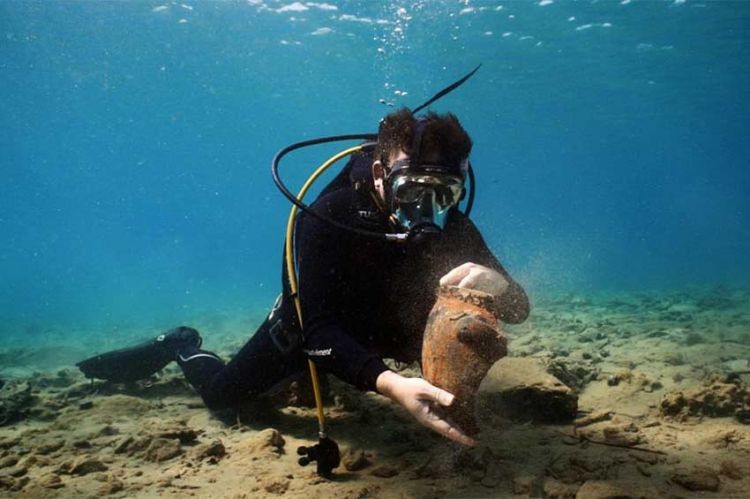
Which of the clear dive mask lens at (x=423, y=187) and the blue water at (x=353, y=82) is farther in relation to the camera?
the blue water at (x=353, y=82)

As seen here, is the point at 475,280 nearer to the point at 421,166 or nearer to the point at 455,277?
the point at 455,277

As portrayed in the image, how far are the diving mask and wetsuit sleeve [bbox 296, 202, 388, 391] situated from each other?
469 millimetres

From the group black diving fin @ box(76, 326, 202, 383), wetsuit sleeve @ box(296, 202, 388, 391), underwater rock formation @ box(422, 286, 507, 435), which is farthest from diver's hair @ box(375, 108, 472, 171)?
black diving fin @ box(76, 326, 202, 383)

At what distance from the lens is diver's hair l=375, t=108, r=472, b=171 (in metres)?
2.83

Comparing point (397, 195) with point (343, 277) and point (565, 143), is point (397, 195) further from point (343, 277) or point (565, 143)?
point (565, 143)

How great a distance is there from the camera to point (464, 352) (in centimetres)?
208

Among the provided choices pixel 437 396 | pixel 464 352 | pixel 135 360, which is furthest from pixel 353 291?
pixel 135 360

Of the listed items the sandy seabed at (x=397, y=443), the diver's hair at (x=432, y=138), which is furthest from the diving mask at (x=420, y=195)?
the sandy seabed at (x=397, y=443)

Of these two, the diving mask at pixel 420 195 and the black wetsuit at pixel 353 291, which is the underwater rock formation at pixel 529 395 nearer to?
the black wetsuit at pixel 353 291

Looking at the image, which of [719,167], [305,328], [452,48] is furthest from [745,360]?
[719,167]

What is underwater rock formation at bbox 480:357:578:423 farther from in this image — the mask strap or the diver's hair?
the mask strap

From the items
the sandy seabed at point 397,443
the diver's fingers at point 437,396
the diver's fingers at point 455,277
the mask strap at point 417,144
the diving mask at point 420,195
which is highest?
the mask strap at point 417,144

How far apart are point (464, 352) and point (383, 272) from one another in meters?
1.47

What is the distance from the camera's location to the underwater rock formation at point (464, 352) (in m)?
2.07
